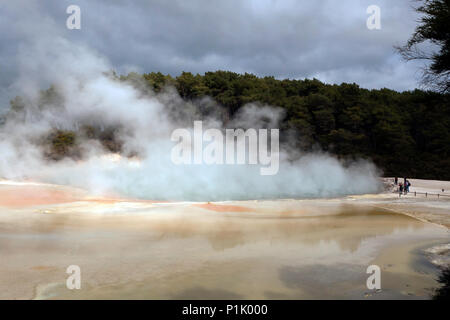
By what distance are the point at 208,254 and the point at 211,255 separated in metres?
0.08

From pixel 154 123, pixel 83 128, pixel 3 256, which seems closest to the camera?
pixel 3 256

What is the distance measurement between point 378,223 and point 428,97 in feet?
13.0

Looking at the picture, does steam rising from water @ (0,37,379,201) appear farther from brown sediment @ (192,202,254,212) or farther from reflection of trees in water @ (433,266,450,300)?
reflection of trees in water @ (433,266,450,300)

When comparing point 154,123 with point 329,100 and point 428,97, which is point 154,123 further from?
point 428,97

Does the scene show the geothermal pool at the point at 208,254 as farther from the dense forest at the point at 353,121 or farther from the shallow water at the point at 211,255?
the dense forest at the point at 353,121

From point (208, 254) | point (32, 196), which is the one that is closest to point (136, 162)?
point (32, 196)

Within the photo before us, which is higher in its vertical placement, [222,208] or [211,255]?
[222,208]

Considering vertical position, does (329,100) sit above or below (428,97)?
above

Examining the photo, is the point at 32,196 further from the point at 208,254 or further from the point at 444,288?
the point at 444,288

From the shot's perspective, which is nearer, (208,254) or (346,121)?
(208,254)

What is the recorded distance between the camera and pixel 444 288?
493 centimetres

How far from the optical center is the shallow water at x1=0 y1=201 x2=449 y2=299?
4.81 metres
